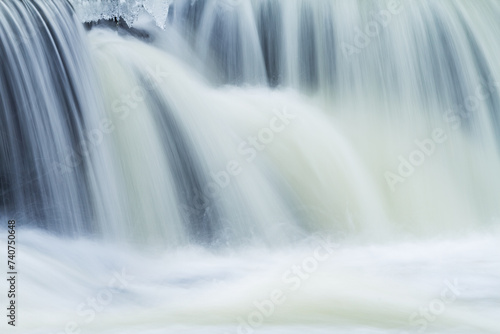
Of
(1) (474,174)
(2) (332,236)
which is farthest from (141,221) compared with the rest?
(1) (474,174)

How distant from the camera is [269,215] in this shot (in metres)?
4.41

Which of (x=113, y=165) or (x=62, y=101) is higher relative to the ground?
(x=62, y=101)

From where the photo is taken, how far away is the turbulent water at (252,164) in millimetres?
3830

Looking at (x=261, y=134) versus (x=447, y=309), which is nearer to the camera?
(x=447, y=309)

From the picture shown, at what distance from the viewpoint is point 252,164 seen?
4.55 metres

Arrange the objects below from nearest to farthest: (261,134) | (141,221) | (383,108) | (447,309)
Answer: (447,309) → (141,221) → (261,134) → (383,108)

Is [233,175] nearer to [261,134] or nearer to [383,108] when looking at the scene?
[261,134]

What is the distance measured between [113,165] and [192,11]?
1.42 metres

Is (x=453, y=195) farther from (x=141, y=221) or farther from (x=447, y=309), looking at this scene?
(x=141, y=221)

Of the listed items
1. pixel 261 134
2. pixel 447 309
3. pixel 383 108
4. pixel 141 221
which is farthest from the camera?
pixel 383 108

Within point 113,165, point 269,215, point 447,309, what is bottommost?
point 447,309

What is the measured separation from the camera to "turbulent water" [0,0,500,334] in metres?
3.83

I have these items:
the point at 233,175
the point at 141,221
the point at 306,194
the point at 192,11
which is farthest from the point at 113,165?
the point at 192,11

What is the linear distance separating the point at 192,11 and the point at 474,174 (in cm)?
193
